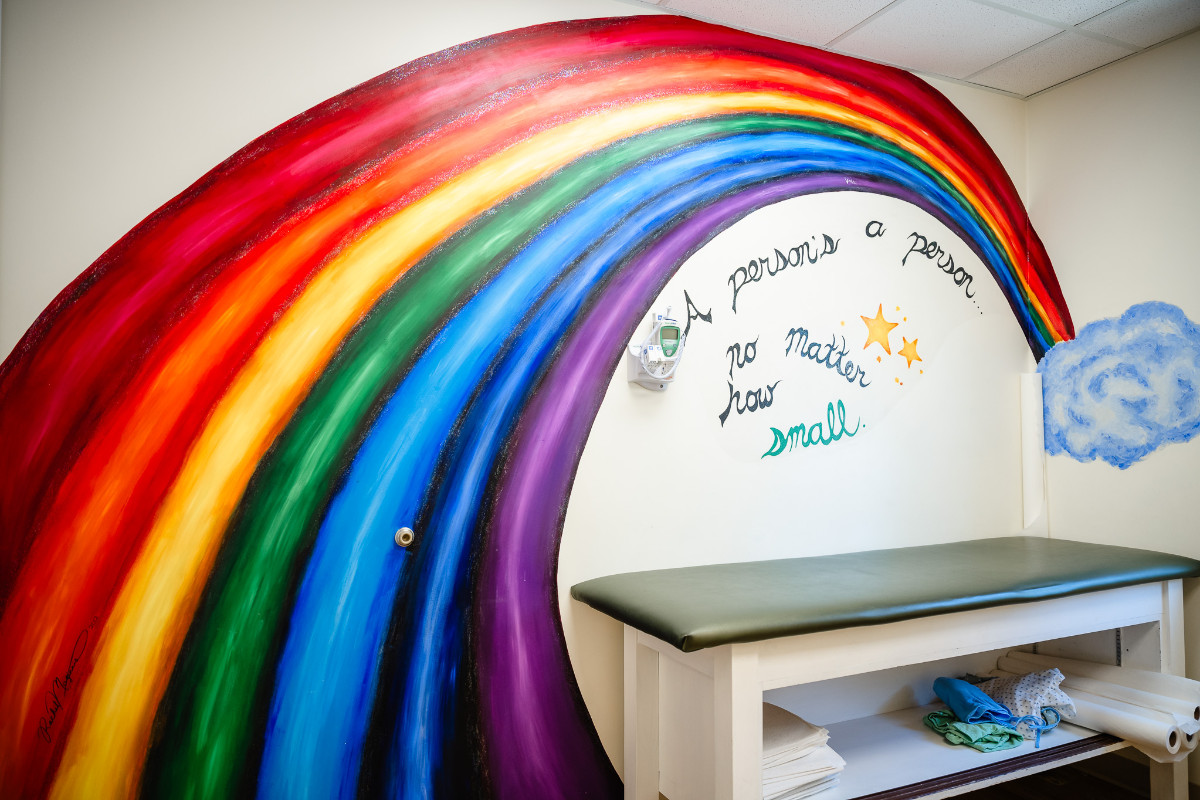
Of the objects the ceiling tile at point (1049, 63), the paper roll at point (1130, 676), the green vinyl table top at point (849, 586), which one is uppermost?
the ceiling tile at point (1049, 63)

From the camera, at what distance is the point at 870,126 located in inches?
98.9

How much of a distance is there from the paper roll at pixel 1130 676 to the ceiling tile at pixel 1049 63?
206 centimetres

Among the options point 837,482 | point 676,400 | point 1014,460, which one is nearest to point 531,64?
point 676,400

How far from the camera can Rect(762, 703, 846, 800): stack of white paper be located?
173cm

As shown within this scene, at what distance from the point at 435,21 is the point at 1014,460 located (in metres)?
2.54

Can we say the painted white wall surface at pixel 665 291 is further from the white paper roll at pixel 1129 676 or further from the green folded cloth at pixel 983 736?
the green folded cloth at pixel 983 736

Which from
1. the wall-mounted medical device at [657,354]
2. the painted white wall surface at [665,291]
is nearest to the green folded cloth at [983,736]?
the painted white wall surface at [665,291]

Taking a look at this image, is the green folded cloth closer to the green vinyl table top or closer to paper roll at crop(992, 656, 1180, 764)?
paper roll at crop(992, 656, 1180, 764)

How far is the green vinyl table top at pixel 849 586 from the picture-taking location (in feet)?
5.15

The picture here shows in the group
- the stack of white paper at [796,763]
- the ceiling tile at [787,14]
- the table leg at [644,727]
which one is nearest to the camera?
the stack of white paper at [796,763]

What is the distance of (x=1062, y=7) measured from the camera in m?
2.20

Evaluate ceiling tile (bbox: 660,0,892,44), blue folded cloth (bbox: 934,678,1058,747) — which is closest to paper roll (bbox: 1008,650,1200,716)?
blue folded cloth (bbox: 934,678,1058,747)

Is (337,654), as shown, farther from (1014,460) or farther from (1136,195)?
(1136,195)
